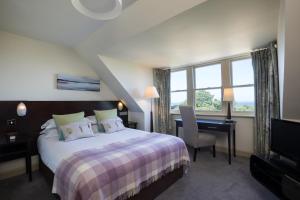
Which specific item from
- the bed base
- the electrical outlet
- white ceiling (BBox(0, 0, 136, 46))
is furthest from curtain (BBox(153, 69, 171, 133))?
the electrical outlet

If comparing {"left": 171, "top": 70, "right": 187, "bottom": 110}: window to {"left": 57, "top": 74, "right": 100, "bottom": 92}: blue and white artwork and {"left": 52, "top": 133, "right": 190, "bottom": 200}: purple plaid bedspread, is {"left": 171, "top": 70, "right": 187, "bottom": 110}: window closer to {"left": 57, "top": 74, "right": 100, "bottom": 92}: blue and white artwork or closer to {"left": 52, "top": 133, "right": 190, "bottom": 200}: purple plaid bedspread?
{"left": 57, "top": 74, "right": 100, "bottom": 92}: blue and white artwork

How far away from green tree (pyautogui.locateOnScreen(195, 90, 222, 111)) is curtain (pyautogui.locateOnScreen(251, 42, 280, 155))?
0.89m

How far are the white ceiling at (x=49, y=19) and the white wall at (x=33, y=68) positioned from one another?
21 centimetres

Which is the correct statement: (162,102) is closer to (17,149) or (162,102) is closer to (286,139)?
(286,139)

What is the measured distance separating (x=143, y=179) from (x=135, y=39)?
2.06 m

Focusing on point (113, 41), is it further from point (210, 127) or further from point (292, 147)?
point (292, 147)

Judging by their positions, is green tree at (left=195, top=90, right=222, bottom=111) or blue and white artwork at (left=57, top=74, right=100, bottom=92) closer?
blue and white artwork at (left=57, top=74, right=100, bottom=92)

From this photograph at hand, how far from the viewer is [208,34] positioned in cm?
236

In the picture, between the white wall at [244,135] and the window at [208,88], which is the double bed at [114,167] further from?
the window at [208,88]

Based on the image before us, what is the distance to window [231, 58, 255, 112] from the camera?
10.7ft

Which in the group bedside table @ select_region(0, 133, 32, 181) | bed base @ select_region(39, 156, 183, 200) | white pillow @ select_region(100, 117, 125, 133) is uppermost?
white pillow @ select_region(100, 117, 125, 133)

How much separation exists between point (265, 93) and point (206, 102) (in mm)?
1295

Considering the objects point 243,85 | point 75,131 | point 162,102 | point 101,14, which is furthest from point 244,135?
point 101,14

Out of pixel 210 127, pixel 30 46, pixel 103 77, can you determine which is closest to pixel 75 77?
pixel 103 77
